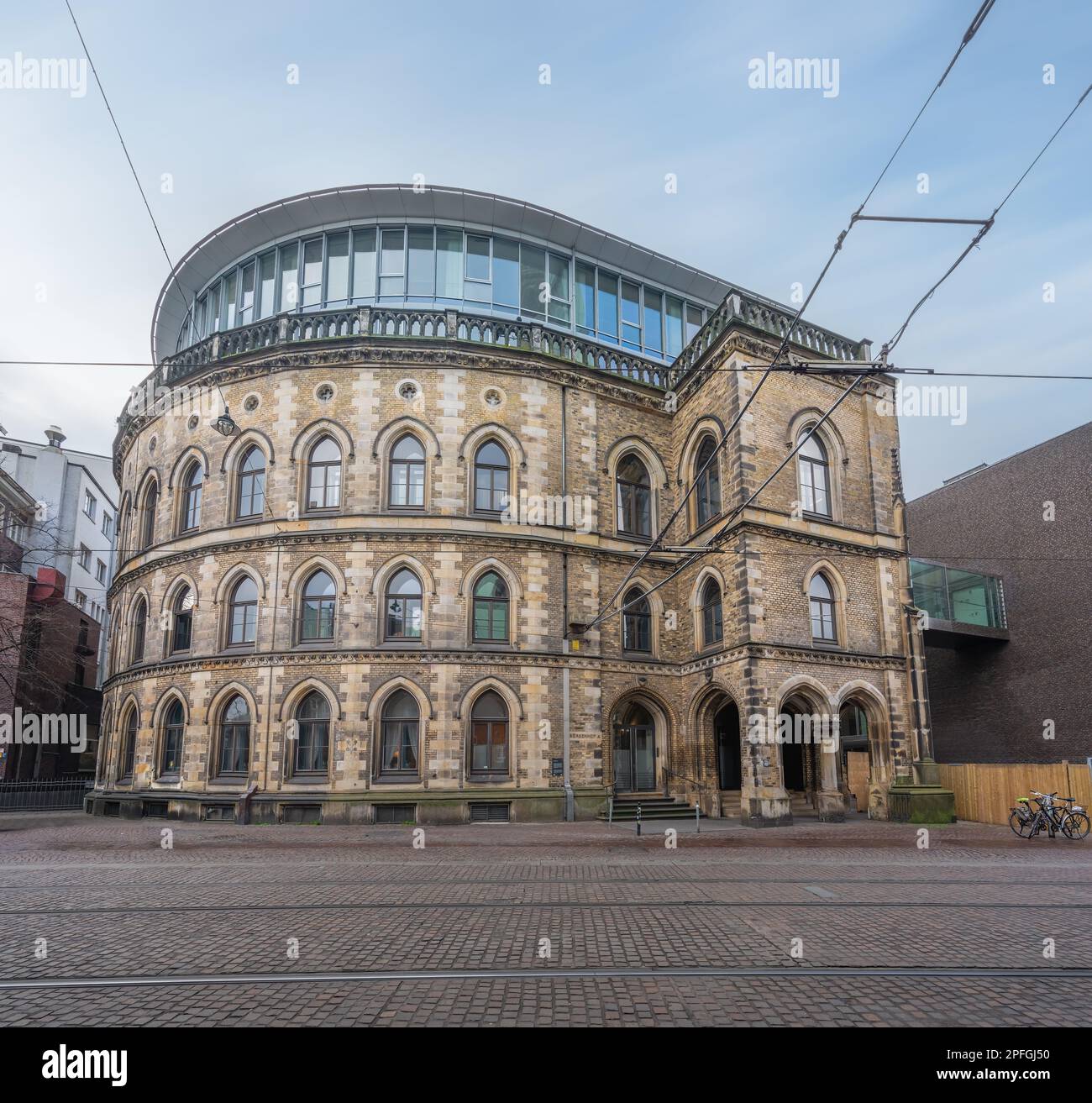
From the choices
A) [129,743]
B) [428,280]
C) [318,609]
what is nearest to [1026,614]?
[428,280]

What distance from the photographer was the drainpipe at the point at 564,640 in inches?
851

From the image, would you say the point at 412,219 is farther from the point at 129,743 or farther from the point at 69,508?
the point at 69,508

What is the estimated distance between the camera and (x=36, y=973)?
7.16 metres

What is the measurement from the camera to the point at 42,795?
2864 cm

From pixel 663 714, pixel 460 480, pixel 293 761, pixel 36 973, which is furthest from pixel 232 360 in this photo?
pixel 36 973

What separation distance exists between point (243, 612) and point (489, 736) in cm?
761

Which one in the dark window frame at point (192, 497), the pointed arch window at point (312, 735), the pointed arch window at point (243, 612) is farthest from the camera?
the dark window frame at point (192, 497)

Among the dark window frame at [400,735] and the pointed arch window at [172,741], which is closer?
the dark window frame at [400,735]

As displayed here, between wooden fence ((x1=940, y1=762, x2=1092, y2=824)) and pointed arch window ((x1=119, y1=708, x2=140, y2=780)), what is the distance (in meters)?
23.8

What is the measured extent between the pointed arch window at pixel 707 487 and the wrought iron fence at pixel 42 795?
2262 cm

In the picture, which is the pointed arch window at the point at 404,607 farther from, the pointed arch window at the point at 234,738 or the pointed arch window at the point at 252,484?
the pointed arch window at the point at 252,484

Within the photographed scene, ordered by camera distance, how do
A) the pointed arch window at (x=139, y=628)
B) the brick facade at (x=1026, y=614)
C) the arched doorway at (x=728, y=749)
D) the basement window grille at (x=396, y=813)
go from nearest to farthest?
the basement window grille at (x=396, y=813) < the arched doorway at (x=728, y=749) < the pointed arch window at (x=139, y=628) < the brick facade at (x=1026, y=614)

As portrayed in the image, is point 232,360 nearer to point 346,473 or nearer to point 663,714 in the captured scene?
point 346,473

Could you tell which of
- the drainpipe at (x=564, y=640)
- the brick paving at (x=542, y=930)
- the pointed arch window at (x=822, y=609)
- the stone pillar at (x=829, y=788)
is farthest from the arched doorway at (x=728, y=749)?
the brick paving at (x=542, y=930)
